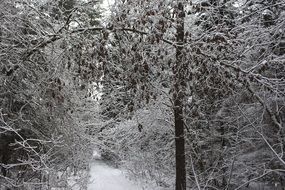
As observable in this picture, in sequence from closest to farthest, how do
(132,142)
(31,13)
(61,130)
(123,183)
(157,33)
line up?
(157,33), (31,13), (61,130), (132,142), (123,183)

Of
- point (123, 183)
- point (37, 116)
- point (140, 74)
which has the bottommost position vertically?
point (123, 183)

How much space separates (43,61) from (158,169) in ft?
28.5

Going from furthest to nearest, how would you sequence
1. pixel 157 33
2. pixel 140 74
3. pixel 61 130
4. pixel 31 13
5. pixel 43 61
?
1. pixel 61 130
2. pixel 43 61
3. pixel 31 13
4. pixel 140 74
5. pixel 157 33

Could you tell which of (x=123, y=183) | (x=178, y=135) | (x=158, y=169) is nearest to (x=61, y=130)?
(x=178, y=135)

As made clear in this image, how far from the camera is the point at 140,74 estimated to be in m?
6.23

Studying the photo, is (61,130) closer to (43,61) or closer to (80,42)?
(43,61)

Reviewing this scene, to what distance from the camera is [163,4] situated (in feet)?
20.4

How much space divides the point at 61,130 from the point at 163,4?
462 centimetres

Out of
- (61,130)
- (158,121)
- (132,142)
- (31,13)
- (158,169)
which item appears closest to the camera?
(31,13)

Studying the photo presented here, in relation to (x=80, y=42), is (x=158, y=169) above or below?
below

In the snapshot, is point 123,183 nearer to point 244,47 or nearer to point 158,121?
point 158,121

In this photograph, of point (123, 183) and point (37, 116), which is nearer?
point (37, 116)

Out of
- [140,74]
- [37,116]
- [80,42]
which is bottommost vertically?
[37,116]

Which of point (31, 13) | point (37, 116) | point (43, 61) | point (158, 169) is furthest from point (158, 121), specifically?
point (31, 13)
